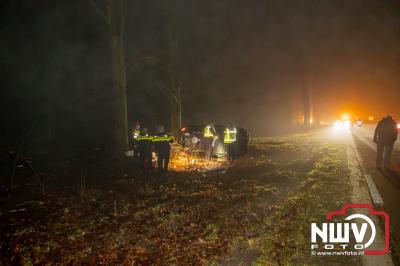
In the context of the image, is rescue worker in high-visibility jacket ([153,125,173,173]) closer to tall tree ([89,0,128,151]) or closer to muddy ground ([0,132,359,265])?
muddy ground ([0,132,359,265])

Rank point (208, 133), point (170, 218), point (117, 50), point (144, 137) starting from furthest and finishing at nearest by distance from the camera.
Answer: point (208, 133)
point (117, 50)
point (144, 137)
point (170, 218)

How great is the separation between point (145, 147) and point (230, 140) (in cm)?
371

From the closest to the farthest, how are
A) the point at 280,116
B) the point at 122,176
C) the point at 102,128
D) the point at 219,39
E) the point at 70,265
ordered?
1. the point at 70,265
2. the point at 122,176
3. the point at 102,128
4. the point at 219,39
5. the point at 280,116

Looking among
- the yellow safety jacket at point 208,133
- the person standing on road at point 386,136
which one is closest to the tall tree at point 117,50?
the yellow safety jacket at point 208,133

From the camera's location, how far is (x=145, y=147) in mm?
9242

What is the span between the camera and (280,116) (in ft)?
114

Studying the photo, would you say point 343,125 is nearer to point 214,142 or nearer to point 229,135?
point 214,142

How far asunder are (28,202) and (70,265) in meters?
3.11

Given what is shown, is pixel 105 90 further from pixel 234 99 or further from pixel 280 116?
pixel 280 116

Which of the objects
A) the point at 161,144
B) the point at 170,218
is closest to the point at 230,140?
the point at 161,144

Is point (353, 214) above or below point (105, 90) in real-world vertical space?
below

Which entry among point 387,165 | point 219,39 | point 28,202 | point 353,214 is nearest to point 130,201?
point 28,202

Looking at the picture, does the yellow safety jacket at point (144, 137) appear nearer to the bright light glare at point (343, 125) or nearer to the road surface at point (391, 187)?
the road surface at point (391, 187)

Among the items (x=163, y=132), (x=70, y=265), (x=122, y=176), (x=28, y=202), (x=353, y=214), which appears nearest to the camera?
(x=70, y=265)
